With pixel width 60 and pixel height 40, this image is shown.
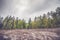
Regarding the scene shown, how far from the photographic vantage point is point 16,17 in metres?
4.50

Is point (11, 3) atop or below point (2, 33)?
atop

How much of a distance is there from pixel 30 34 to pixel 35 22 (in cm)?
37

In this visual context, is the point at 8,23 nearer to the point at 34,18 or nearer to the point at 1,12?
the point at 1,12

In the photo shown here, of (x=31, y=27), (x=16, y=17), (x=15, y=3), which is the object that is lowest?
(x=31, y=27)

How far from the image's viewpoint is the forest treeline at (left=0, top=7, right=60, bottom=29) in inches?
172

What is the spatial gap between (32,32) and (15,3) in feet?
3.24

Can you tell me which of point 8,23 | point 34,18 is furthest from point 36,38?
point 8,23

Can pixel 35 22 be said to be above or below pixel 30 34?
above

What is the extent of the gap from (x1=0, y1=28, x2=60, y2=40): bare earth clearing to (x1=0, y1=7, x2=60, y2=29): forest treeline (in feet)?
0.37

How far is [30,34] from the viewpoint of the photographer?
437cm

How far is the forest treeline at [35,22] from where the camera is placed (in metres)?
4.37

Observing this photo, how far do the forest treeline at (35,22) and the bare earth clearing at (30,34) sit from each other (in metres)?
0.11

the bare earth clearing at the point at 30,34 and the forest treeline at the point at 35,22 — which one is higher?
the forest treeline at the point at 35,22

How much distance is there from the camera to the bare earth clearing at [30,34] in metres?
4.34
